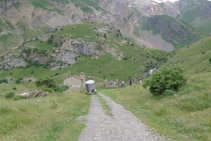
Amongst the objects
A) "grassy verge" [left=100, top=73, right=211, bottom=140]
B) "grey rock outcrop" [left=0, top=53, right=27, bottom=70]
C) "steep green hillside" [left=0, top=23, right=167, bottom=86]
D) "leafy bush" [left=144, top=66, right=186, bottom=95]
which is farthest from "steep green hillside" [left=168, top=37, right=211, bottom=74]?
"grey rock outcrop" [left=0, top=53, right=27, bottom=70]

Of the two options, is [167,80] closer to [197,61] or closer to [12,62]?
[197,61]

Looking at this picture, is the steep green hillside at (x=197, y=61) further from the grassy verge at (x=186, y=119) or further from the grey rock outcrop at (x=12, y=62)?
the grey rock outcrop at (x=12, y=62)

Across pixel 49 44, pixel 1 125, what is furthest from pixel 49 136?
pixel 49 44

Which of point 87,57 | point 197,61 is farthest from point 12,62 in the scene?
point 197,61

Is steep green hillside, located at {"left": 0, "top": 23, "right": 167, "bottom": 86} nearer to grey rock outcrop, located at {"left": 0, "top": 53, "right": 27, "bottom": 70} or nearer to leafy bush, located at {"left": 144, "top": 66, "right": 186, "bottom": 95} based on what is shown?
grey rock outcrop, located at {"left": 0, "top": 53, "right": 27, "bottom": 70}

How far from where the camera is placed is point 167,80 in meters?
21.4

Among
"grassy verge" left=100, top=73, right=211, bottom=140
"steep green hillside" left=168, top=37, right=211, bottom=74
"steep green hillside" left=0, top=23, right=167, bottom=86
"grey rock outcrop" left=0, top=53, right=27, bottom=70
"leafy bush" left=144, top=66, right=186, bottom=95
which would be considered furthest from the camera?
"grey rock outcrop" left=0, top=53, right=27, bottom=70

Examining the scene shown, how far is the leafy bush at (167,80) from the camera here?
829 inches

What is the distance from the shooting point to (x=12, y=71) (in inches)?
6033

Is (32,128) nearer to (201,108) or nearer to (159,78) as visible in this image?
(201,108)

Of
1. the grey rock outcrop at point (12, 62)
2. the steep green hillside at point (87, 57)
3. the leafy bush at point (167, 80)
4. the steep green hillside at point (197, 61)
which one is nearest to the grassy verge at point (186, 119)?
the leafy bush at point (167, 80)

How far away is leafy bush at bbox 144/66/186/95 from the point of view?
2106cm

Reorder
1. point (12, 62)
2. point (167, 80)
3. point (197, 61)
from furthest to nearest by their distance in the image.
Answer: point (12, 62) → point (197, 61) → point (167, 80)

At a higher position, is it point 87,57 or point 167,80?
point 87,57
